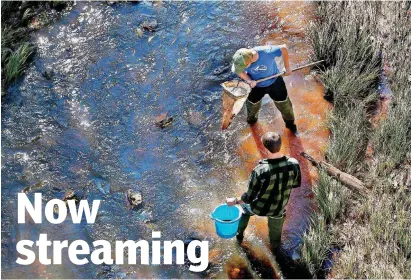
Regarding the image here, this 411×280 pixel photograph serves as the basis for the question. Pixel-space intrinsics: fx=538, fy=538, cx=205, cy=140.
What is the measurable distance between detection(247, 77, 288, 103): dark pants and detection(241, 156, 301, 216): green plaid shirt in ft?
5.33

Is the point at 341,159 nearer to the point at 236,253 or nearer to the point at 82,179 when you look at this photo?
the point at 236,253

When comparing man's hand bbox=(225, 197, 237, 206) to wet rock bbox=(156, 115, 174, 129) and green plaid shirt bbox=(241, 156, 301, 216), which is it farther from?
wet rock bbox=(156, 115, 174, 129)

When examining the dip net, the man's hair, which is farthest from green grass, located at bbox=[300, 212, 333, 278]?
the dip net

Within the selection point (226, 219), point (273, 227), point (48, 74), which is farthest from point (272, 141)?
point (48, 74)

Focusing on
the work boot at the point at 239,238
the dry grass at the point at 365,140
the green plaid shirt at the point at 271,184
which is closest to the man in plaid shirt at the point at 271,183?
the green plaid shirt at the point at 271,184

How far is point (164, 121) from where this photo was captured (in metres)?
7.08

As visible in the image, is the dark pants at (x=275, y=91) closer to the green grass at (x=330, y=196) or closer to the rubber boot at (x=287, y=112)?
the rubber boot at (x=287, y=112)

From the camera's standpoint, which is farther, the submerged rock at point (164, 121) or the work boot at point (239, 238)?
the submerged rock at point (164, 121)

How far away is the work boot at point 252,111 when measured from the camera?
6.58 metres

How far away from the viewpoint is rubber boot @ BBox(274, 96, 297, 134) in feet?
21.2

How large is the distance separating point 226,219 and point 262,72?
170 centimetres

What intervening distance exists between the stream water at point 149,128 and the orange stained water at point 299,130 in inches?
0.6

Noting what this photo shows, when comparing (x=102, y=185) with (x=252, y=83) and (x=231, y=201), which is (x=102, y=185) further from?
(x=252, y=83)

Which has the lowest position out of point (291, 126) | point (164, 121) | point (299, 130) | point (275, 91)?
point (299, 130)
